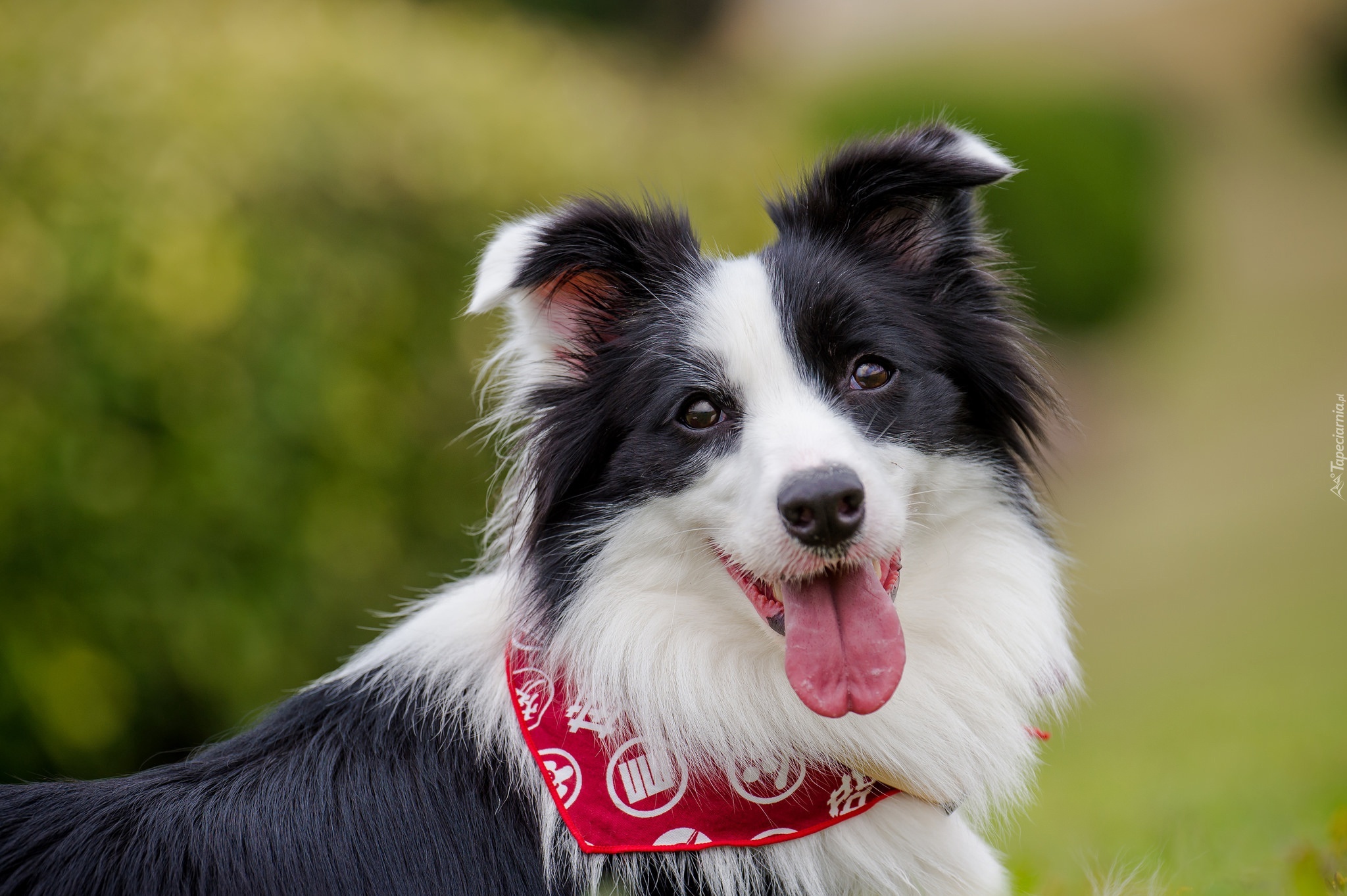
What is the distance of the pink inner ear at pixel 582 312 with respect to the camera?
136 inches

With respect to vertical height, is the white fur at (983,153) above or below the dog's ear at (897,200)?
above

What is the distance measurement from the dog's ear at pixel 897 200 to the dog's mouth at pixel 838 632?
992 millimetres

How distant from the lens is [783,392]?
314 centimetres

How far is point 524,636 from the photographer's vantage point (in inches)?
128

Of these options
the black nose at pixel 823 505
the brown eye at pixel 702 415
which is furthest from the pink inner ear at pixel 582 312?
the black nose at pixel 823 505

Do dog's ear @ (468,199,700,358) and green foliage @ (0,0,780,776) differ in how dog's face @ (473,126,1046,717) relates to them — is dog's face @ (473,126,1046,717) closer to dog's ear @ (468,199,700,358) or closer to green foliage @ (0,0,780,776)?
dog's ear @ (468,199,700,358)

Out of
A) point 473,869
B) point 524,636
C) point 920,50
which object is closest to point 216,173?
point 524,636

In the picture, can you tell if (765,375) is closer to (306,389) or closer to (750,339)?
(750,339)

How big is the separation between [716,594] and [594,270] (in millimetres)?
1005

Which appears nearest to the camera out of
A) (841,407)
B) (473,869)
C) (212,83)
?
(473,869)

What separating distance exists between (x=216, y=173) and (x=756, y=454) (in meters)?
3.95

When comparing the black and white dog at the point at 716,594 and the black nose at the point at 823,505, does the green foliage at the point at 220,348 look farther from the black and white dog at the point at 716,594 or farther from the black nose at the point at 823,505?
the black nose at the point at 823,505

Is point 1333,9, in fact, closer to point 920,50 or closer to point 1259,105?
point 1259,105

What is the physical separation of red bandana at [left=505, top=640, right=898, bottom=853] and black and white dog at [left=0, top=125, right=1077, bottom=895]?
1.9 inches
